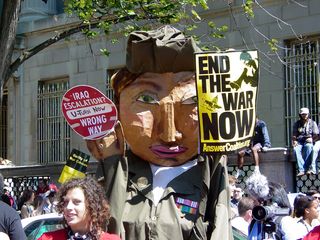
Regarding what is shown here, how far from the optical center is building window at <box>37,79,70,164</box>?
73.6 feet

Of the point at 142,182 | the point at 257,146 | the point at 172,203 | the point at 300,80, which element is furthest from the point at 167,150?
the point at 300,80

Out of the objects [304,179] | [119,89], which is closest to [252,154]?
[304,179]

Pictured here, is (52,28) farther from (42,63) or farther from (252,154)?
(252,154)

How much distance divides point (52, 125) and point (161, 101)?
17.2 metres

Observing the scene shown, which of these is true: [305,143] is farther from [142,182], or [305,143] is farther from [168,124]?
[142,182]

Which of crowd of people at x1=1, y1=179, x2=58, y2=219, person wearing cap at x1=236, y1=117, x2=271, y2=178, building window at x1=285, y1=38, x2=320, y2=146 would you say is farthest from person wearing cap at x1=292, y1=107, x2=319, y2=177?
crowd of people at x1=1, y1=179, x2=58, y2=219

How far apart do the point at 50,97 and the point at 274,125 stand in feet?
27.2

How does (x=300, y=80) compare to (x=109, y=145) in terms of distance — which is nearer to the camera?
(x=109, y=145)

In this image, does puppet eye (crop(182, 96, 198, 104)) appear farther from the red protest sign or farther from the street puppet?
the red protest sign

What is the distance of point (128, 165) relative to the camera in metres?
6.00

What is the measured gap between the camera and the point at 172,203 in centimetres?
580

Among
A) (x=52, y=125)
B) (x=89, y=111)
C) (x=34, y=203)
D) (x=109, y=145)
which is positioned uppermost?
(x=89, y=111)

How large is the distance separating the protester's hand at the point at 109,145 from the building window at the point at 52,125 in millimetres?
16483

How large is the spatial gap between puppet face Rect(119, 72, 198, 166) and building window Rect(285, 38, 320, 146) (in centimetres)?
1073
